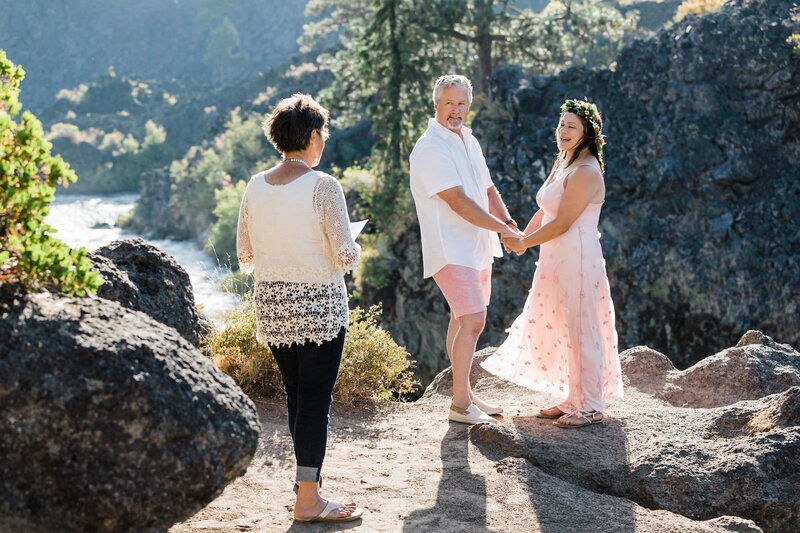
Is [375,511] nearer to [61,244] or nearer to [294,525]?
[294,525]

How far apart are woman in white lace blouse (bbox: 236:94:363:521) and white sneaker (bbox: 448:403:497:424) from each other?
156 cm

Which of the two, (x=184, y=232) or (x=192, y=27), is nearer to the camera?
(x=184, y=232)

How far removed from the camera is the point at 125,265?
4.79 m

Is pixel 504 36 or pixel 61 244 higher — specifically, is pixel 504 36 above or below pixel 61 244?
above

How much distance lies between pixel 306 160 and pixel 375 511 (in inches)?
65.3

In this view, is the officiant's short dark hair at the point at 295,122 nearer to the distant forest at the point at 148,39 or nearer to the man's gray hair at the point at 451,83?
the man's gray hair at the point at 451,83

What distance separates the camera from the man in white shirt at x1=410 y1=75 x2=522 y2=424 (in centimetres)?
431

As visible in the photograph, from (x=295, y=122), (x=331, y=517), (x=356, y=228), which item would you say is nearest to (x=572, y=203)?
(x=356, y=228)

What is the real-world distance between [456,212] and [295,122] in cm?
148

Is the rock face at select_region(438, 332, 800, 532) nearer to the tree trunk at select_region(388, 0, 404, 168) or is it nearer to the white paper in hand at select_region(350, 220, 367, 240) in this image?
the white paper in hand at select_region(350, 220, 367, 240)

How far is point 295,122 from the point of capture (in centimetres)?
307

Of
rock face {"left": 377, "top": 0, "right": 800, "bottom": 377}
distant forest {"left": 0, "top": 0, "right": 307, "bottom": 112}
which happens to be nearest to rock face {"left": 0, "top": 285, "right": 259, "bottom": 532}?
rock face {"left": 377, "top": 0, "right": 800, "bottom": 377}

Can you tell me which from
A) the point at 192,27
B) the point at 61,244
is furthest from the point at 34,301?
the point at 192,27

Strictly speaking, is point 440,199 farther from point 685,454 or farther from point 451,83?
point 685,454
